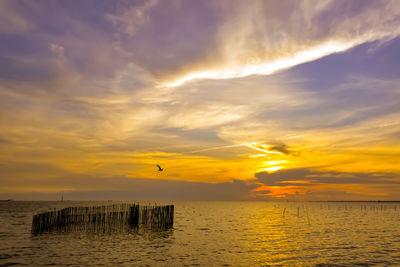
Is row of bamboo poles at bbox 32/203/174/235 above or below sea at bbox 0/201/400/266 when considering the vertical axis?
above

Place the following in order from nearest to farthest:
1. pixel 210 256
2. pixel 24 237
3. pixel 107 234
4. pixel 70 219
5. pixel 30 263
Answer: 1. pixel 30 263
2. pixel 210 256
3. pixel 24 237
4. pixel 107 234
5. pixel 70 219

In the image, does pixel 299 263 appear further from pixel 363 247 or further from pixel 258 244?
pixel 363 247

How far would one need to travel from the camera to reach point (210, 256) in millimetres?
25078

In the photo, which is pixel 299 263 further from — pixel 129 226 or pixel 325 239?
pixel 129 226

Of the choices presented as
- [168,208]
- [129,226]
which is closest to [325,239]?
[168,208]

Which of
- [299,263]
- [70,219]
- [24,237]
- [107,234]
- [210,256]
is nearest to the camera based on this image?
[299,263]

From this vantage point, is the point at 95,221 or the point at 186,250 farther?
the point at 95,221

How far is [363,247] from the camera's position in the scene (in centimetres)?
3058

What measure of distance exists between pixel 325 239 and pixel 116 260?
24425mm

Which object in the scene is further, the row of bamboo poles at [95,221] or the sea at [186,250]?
the row of bamboo poles at [95,221]

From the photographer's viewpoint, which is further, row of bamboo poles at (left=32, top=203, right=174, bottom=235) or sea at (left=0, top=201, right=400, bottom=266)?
row of bamboo poles at (left=32, top=203, right=174, bottom=235)

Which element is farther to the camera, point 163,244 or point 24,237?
point 24,237

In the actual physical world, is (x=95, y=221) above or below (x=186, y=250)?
above

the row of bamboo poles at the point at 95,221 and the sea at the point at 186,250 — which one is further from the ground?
the row of bamboo poles at the point at 95,221
